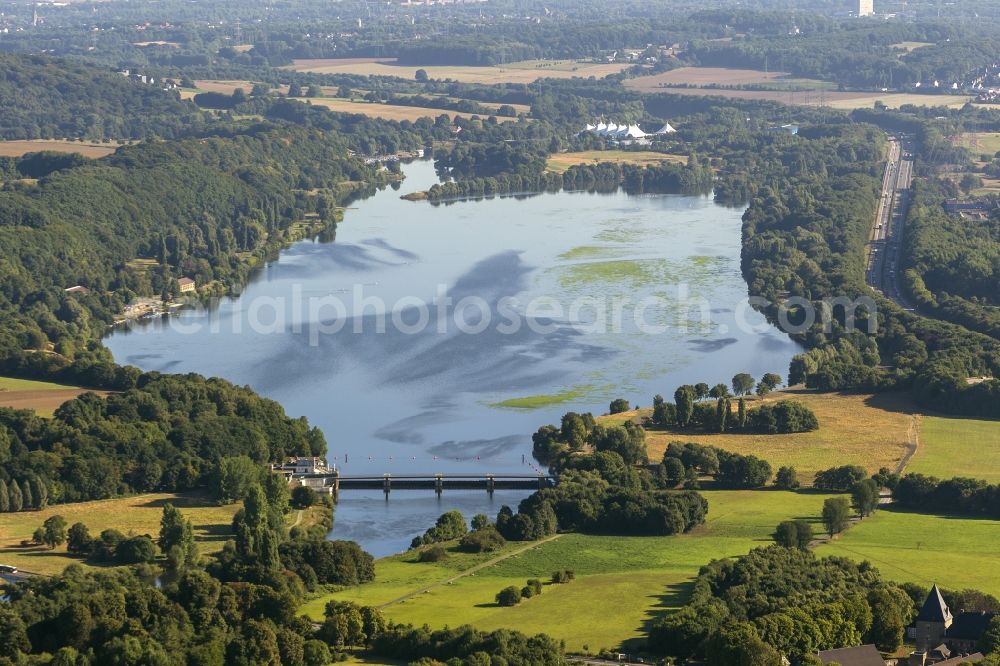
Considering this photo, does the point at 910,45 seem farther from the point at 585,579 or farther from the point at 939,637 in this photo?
the point at 939,637

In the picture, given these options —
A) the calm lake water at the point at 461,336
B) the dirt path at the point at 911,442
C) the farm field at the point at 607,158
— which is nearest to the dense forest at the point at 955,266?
the calm lake water at the point at 461,336

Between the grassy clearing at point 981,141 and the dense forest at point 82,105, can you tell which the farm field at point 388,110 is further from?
the grassy clearing at point 981,141

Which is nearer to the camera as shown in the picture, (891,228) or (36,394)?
(36,394)

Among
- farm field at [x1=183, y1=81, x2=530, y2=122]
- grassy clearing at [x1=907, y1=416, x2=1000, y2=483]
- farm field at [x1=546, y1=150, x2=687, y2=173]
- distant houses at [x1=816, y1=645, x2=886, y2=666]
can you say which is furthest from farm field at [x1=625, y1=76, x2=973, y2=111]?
distant houses at [x1=816, y1=645, x2=886, y2=666]

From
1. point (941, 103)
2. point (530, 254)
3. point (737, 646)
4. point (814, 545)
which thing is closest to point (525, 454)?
point (814, 545)

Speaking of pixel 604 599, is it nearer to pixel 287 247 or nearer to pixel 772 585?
pixel 772 585

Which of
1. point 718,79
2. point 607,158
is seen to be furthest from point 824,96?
point 607,158
